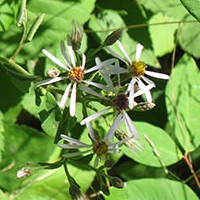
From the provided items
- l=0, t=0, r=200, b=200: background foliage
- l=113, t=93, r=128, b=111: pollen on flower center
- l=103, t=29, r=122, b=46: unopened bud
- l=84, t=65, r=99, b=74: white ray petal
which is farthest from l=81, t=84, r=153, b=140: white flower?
l=0, t=0, r=200, b=200: background foliage

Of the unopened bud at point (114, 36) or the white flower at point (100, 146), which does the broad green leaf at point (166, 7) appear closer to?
the unopened bud at point (114, 36)

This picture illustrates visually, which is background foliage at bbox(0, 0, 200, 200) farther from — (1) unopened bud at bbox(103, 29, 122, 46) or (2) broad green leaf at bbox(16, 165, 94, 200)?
(1) unopened bud at bbox(103, 29, 122, 46)

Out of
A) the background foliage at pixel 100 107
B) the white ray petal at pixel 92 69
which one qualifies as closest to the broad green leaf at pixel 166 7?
the background foliage at pixel 100 107

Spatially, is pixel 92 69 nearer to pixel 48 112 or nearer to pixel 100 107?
pixel 48 112

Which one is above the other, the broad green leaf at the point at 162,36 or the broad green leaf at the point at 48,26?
the broad green leaf at the point at 48,26

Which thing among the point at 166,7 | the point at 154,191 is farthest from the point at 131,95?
the point at 166,7

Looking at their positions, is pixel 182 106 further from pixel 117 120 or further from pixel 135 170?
pixel 117 120

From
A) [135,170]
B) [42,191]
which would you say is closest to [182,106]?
[135,170]
